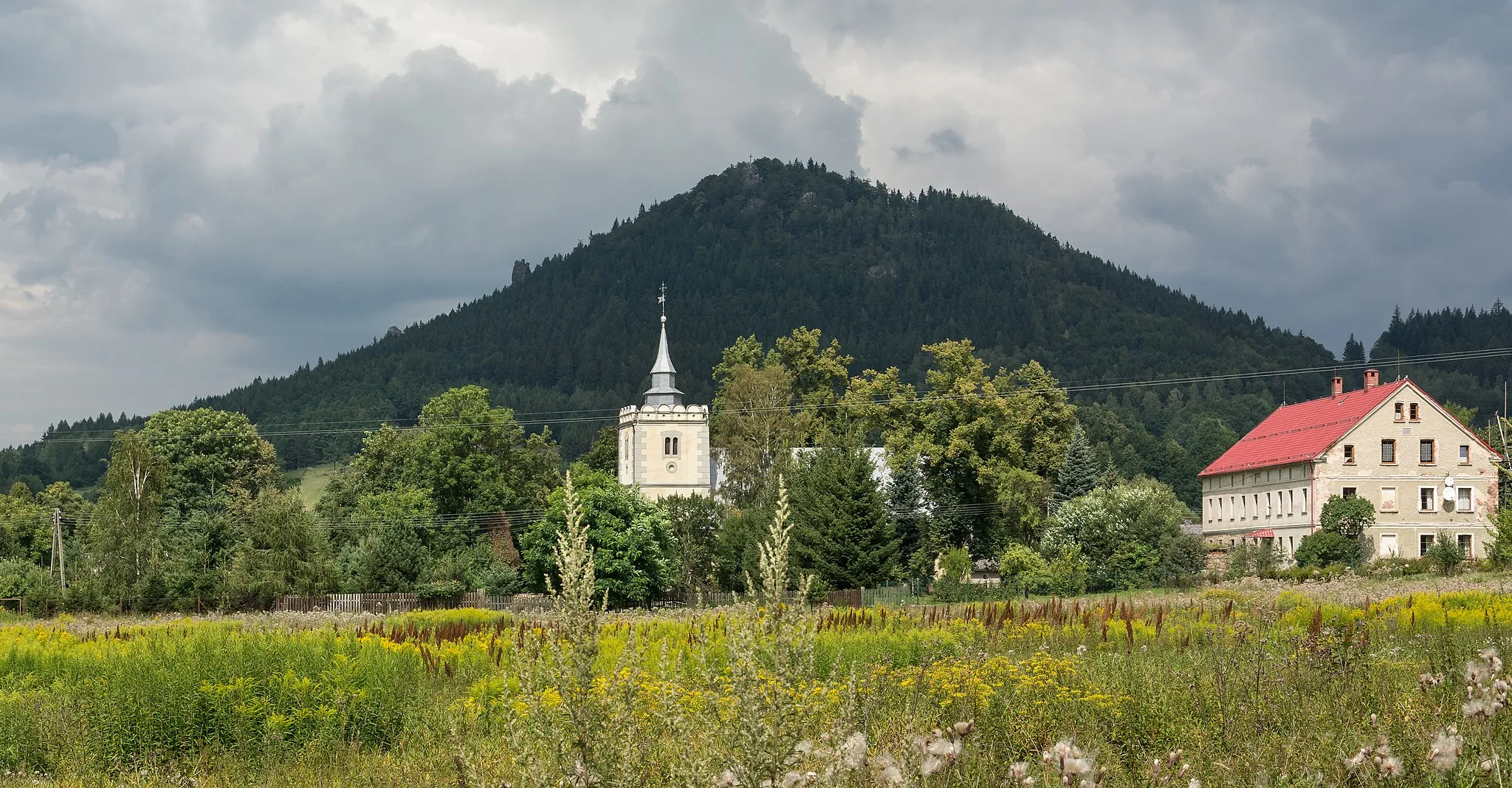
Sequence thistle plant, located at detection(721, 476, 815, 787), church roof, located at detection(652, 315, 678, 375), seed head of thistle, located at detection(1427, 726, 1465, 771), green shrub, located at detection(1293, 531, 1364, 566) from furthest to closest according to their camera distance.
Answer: church roof, located at detection(652, 315, 678, 375), green shrub, located at detection(1293, 531, 1364, 566), seed head of thistle, located at detection(1427, 726, 1465, 771), thistle plant, located at detection(721, 476, 815, 787)

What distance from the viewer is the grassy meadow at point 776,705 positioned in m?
5.25

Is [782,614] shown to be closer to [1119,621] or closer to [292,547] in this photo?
[1119,621]

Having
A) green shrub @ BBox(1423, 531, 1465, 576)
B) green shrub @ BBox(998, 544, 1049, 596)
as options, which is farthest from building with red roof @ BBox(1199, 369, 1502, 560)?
green shrub @ BBox(998, 544, 1049, 596)

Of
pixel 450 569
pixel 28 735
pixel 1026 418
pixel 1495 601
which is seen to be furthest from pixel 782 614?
pixel 1026 418

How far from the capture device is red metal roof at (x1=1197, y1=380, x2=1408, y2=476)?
6312cm

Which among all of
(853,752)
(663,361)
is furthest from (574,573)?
(663,361)

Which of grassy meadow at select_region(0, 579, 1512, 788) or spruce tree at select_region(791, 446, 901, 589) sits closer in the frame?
grassy meadow at select_region(0, 579, 1512, 788)

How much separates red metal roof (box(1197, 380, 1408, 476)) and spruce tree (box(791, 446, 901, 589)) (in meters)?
30.7

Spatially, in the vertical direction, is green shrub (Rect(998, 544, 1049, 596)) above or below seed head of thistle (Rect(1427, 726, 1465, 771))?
below

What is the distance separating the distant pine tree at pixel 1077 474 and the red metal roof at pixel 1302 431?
784cm

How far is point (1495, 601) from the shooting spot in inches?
806

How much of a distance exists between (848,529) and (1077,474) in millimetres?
34889

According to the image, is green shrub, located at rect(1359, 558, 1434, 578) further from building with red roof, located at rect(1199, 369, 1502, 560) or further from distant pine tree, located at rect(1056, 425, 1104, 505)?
distant pine tree, located at rect(1056, 425, 1104, 505)

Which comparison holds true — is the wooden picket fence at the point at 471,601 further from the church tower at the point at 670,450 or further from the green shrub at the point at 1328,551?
the church tower at the point at 670,450
